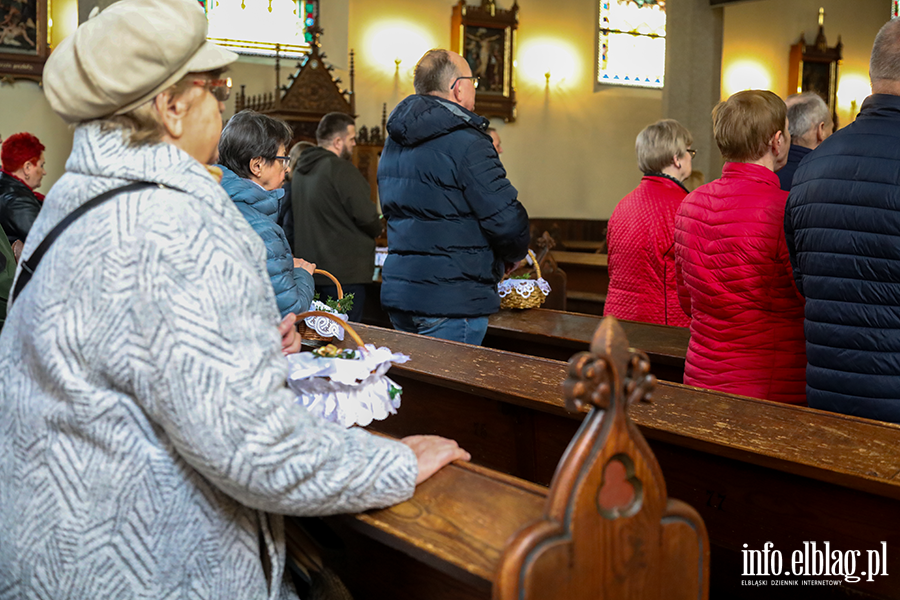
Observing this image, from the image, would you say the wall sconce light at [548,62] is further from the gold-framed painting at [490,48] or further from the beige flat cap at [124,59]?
A: the beige flat cap at [124,59]

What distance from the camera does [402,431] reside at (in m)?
3.18

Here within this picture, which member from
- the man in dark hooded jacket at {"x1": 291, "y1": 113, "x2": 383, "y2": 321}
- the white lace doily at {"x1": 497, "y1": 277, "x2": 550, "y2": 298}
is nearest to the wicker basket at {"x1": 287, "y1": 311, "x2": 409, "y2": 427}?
the white lace doily at {"x1": 497, "y1": 277, "x2": 550, "y2": 298}

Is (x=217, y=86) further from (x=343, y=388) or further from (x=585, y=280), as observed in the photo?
(x=585, y=280)

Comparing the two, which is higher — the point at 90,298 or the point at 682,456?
the point at 90,298

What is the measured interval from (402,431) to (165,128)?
6.52 feet

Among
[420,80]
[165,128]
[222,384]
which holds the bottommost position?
[222,384]

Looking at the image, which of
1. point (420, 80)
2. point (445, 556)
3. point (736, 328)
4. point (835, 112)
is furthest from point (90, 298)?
point (835, 112)

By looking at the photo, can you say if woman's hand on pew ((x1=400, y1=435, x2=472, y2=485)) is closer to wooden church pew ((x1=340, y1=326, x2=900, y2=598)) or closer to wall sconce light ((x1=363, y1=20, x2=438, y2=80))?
wooden church pew ((x1=340, y1=326, x2=900, y2=598))

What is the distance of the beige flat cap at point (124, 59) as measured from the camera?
1.28 metres

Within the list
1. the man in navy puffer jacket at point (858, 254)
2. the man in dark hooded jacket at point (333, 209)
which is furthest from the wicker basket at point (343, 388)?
the man in dark hooded jacket at point (333, 209)

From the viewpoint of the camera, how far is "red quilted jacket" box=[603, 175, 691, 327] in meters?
3.90

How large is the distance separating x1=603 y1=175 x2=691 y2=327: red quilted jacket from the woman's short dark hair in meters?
1.70

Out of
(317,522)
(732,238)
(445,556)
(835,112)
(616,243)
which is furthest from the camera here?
(835,112)

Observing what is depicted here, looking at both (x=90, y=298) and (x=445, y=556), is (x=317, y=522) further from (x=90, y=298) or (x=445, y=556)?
(x=90, y=298)
